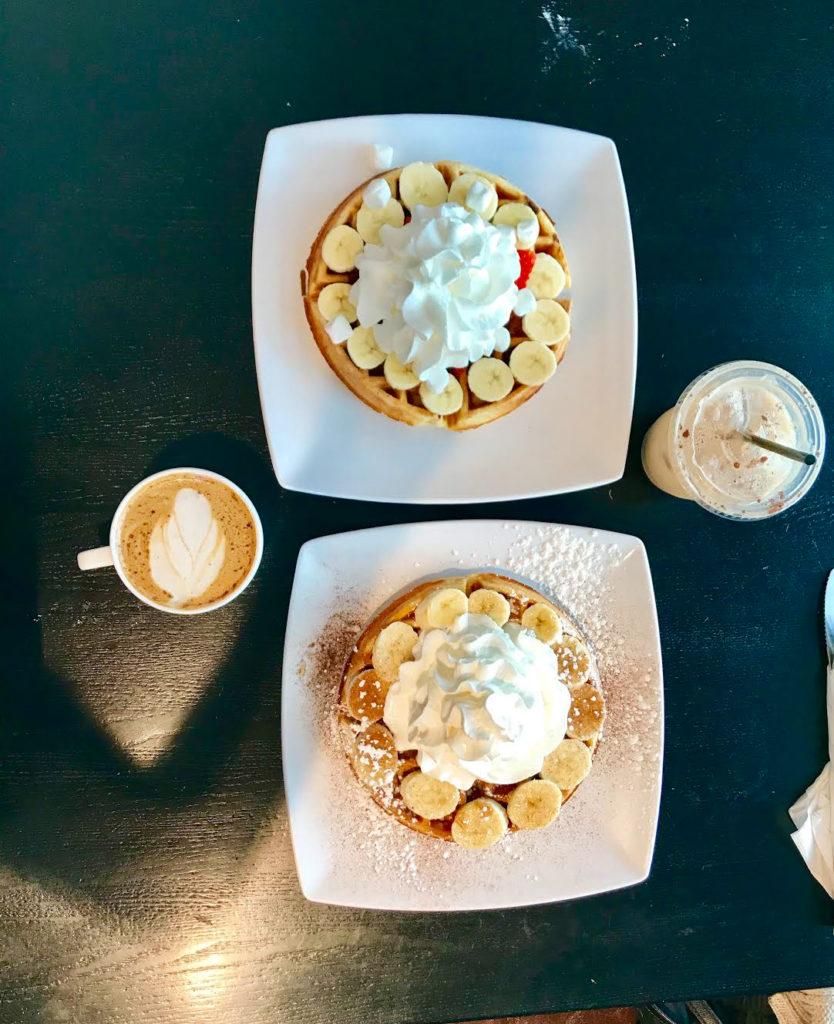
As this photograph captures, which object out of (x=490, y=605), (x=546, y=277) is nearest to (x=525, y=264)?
(x=546, y=277)

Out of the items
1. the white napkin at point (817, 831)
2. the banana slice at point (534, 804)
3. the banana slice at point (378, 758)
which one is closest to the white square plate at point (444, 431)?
the banana slice at point (378, 758)

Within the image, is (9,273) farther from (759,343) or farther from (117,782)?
(759,343)

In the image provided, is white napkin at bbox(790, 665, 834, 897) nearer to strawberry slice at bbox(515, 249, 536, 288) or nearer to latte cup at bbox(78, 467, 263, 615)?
strawberry slice at bbox(515, 249, 536, 288)

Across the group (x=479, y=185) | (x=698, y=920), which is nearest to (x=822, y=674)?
(x=698, y=920)

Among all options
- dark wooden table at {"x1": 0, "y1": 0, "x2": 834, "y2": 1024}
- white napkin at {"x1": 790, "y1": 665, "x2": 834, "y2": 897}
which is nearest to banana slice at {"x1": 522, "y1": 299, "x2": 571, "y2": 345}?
dark wooden table at {"x1": 0, "y1": 0, "x2": 834, "y2": 1024}

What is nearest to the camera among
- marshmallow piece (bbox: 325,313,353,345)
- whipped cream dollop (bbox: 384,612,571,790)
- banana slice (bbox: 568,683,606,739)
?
whipped cream dollop (bbox: 384,612,571,790)

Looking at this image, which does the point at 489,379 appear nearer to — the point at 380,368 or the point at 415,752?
the point at 380,368
